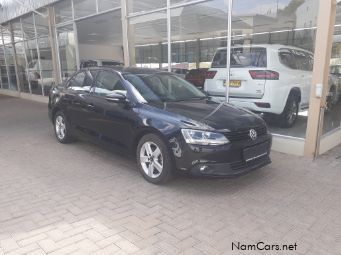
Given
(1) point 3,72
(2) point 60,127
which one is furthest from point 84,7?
(1) point 3,72

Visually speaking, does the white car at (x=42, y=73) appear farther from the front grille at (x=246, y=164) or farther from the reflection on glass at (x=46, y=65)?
the front grille at (x=246, y=164)

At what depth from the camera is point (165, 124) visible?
158 inches

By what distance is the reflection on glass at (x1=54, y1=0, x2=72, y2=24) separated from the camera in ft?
37.3

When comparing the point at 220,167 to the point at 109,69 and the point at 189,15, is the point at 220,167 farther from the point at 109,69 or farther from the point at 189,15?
the point at 189,15

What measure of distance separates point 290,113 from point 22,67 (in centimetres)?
1408

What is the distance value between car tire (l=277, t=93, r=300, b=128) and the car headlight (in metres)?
2.67

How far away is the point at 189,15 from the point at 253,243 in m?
6.74

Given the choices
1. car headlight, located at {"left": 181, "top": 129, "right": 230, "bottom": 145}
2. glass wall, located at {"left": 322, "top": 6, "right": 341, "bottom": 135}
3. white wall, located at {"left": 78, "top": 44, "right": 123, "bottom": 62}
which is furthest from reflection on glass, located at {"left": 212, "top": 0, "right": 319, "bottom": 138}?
white wall, located at {"left": 78, "top": 44, "right": 123, "bottom": 62}

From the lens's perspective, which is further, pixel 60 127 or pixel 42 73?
pixel 42 73

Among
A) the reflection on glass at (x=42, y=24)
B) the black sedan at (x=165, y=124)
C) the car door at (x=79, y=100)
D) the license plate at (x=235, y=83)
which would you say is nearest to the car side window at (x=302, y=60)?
the license plate at (x=235, y=83)

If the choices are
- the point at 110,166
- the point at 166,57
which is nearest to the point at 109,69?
the point at 110,166

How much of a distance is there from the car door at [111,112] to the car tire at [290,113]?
3.12m

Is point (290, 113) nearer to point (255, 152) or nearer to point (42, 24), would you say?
point (255, 152)

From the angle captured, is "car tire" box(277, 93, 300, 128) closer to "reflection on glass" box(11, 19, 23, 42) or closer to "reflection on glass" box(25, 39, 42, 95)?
"reflection on glass" box(25, 39, 42, 95)
